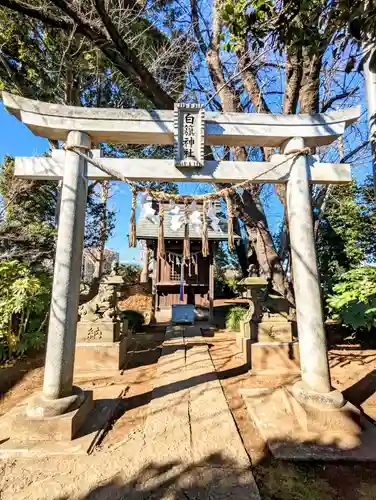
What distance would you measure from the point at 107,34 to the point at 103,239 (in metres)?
10.1

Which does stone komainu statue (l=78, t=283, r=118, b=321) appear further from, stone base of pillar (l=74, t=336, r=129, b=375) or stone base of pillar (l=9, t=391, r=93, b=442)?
stone base of pillar (l=9, t=391, r=93, b=442)

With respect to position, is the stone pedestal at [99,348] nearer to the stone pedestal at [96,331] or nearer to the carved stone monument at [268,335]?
the stone pedestal at [96,331]

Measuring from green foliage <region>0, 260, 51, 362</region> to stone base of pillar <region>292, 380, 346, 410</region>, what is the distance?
16.6ft

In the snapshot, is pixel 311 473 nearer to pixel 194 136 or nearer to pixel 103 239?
pixel 194 136

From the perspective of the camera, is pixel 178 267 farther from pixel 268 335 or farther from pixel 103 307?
pixel 268 335

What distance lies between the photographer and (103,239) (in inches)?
552

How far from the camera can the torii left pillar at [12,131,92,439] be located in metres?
2.73

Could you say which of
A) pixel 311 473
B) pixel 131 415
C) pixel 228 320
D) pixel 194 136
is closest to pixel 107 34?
pixel 194 136

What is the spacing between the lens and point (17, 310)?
5039mm

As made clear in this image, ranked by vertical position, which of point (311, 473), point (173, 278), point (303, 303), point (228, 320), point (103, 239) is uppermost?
point (103, 239)

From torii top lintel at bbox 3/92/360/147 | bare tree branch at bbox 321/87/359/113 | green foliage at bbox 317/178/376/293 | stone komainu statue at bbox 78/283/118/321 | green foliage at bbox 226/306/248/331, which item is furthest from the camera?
green foliage at bbox 317/178/376/293

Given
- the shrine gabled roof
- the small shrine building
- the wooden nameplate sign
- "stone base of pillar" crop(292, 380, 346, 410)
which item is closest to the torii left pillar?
the wooden nameplate sign

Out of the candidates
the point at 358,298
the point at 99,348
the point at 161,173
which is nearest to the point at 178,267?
the point at 99,348

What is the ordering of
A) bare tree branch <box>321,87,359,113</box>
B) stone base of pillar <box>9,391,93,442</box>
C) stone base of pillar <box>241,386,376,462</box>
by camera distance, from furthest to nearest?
bare tree branch <box>321,87,359,113</box>
stone base of pillar <box>9,391,93,442</box>
stone base of pillar <box>241,386,376,462</box>
